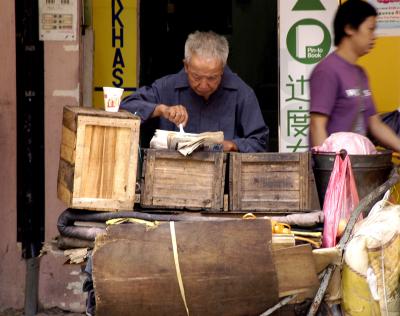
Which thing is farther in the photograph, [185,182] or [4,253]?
[4,253]

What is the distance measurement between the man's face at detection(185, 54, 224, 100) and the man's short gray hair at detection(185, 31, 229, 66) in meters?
0.02

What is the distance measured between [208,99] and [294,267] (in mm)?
1482

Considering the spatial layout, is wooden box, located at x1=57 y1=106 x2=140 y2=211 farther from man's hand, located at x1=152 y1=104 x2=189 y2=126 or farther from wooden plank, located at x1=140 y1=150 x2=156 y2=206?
man's hand, located at x1=152 y1=104 x2=189 y2=126

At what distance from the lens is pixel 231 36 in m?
7.34

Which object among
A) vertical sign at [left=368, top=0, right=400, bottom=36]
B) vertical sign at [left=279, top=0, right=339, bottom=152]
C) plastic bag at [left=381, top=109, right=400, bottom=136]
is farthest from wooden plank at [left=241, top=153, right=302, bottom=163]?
vertical sign at [left=368, top=0, right=400, bottom=36]

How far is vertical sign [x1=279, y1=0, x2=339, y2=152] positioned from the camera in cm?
620

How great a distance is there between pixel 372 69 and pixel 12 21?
2.64 m

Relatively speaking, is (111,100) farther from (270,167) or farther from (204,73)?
(270,167)

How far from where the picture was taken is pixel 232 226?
3.48 m

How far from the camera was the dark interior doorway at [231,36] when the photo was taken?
7.04 meters

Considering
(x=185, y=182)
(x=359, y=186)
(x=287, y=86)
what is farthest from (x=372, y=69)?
(x=185, y=182)

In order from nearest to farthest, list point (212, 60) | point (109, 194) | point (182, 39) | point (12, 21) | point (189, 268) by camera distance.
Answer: point (189, 268)
point (109, 194)
point (212, 60)
point (12, 21)
point (182, 39)

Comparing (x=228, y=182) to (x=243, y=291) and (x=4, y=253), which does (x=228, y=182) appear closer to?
(x=243, y=291)

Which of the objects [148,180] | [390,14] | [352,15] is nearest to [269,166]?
[148,180]
